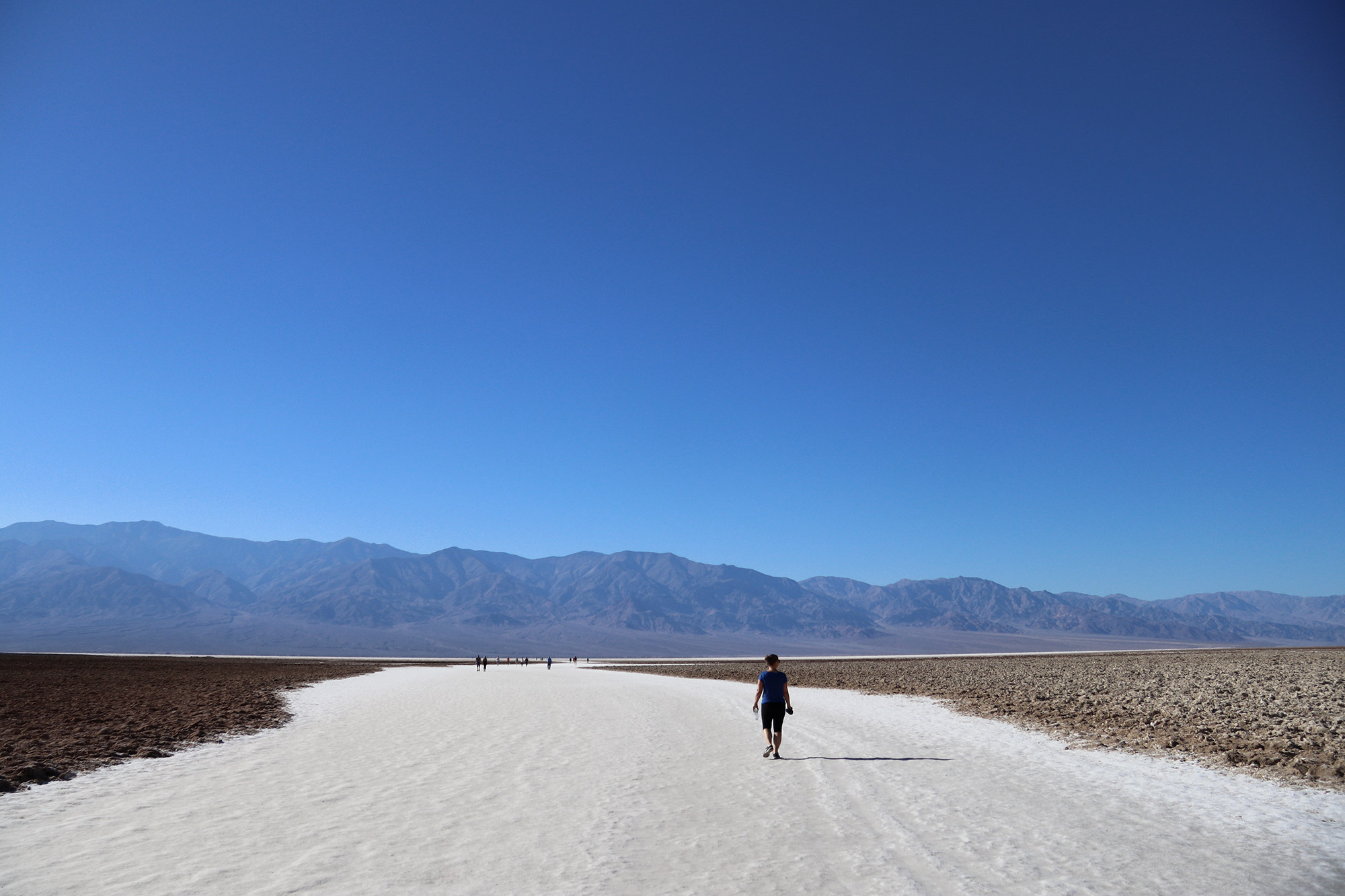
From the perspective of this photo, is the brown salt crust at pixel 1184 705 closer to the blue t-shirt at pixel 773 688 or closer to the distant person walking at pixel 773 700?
the distant person walking at pixel 773 700

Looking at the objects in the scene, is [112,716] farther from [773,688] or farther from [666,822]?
[666,822]

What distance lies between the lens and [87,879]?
690cm

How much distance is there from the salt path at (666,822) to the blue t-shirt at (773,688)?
119 centimetres

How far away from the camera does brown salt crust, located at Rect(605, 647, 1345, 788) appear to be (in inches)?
541

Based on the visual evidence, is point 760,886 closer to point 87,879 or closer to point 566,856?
point 566,856

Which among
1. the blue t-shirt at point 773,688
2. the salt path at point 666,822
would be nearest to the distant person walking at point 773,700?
the blue t-shirt at point 773,688

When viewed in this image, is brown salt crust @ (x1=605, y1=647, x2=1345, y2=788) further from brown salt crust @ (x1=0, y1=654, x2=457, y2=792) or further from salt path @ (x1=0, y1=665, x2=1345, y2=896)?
brown salt crust @ (x1=0, y1=654, x2=457, y2=792)

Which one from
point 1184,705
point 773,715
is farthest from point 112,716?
point 1184,705

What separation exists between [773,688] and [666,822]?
197 inches

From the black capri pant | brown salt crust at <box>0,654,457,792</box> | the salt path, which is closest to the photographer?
the salt path

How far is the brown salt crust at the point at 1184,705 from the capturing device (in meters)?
13.8

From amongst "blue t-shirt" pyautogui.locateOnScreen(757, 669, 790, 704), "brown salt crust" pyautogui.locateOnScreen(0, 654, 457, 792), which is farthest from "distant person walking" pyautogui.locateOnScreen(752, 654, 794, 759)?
"brown salt crust" pyautogui.locateOnScreen(0, 654, 457, 792)

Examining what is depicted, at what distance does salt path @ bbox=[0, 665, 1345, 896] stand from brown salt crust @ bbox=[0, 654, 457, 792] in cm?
127

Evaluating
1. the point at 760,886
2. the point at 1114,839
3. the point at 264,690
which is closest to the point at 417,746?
the point at 760,886
